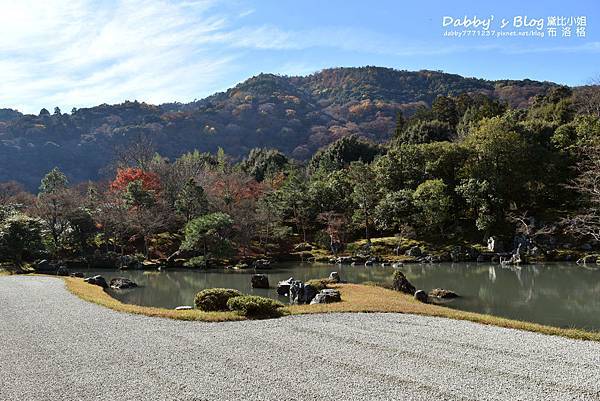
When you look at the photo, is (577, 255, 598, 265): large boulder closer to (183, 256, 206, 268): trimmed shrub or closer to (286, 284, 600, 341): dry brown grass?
(286, 284, 600, 341): dry brown grass

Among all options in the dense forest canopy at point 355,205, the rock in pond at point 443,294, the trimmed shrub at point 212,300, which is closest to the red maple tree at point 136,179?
the dense forest canopy at point 355,205

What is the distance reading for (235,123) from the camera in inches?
4956

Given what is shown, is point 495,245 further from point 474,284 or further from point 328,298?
point 328,298

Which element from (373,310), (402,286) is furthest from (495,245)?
(373,310)

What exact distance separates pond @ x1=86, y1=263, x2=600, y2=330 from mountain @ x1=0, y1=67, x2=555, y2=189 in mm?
74290

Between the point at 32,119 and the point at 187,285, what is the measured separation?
109708 millimetres

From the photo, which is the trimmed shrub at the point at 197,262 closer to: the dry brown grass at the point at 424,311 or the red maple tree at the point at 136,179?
the red maple tree at the point at 136,179

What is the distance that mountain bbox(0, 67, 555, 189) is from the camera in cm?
10662

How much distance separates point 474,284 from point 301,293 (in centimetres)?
1108

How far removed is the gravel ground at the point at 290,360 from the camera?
7.91m

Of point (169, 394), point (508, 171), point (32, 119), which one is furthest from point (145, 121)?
point (169, 394)

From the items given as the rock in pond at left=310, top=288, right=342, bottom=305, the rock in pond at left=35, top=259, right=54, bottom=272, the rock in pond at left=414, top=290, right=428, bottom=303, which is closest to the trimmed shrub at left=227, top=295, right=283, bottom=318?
the rock in pond at left=310, top=288, right=342, bottom=305

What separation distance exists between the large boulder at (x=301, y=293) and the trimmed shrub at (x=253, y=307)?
5551mm

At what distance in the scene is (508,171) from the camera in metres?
44.4
